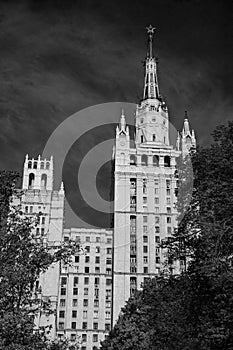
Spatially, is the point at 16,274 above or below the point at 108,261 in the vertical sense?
below

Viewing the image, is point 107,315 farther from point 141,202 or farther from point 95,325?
point 141,202

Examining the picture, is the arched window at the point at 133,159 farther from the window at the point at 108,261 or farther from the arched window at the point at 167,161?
the window at the point at 108,261

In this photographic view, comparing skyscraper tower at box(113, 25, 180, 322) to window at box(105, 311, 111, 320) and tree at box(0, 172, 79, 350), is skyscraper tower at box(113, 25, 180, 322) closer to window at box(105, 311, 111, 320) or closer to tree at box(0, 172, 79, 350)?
window at box(105, 311, 111, 320)

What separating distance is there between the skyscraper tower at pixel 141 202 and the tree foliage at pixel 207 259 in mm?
76731

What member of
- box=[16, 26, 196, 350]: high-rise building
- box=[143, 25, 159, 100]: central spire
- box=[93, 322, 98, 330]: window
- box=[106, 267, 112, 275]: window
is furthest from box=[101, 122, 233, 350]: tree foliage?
box=[143, 25, 159, 100]: central spire

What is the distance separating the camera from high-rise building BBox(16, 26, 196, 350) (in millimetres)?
104938

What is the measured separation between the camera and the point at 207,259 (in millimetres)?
22797

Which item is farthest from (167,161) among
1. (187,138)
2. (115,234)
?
(115,234)

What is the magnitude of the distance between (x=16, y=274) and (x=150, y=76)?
12636 centimetres

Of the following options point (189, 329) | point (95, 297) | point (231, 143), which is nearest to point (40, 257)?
point (189, 329)

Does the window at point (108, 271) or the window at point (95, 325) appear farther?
the window at point (108, 271)

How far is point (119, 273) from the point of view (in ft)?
345

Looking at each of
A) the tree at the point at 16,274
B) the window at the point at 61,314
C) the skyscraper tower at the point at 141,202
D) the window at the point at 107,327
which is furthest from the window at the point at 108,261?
the tree at the point at 16,274

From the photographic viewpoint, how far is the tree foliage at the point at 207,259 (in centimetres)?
2127
